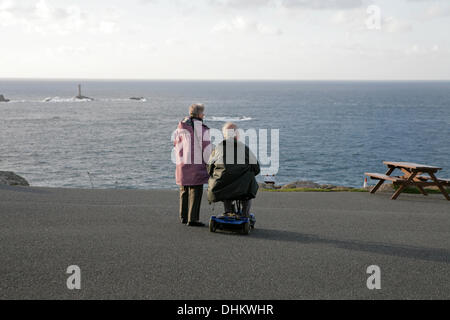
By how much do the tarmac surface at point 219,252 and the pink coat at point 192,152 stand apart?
914 millimetres

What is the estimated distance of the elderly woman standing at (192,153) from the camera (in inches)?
330

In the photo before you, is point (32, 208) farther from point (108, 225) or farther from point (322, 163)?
point (322, 163)

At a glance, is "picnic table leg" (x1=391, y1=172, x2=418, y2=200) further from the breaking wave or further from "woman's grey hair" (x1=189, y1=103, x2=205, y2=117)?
the breaking wave

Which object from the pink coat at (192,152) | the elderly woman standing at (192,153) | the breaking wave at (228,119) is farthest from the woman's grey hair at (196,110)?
the breaking wave at (228,119)

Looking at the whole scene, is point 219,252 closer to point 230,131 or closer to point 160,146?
point 230,131

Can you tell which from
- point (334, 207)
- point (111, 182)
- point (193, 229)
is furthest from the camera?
point (111, 182)

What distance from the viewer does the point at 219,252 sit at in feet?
23.7

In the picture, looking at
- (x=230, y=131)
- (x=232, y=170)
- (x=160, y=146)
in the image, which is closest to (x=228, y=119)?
(x=160, y=146)

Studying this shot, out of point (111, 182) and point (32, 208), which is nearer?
point (32, 208)

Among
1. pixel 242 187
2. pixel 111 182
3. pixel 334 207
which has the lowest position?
pixel 111 182

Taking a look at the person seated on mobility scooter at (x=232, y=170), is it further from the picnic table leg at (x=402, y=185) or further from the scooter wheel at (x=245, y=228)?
the picnic table leg at (x=402, y=185)
